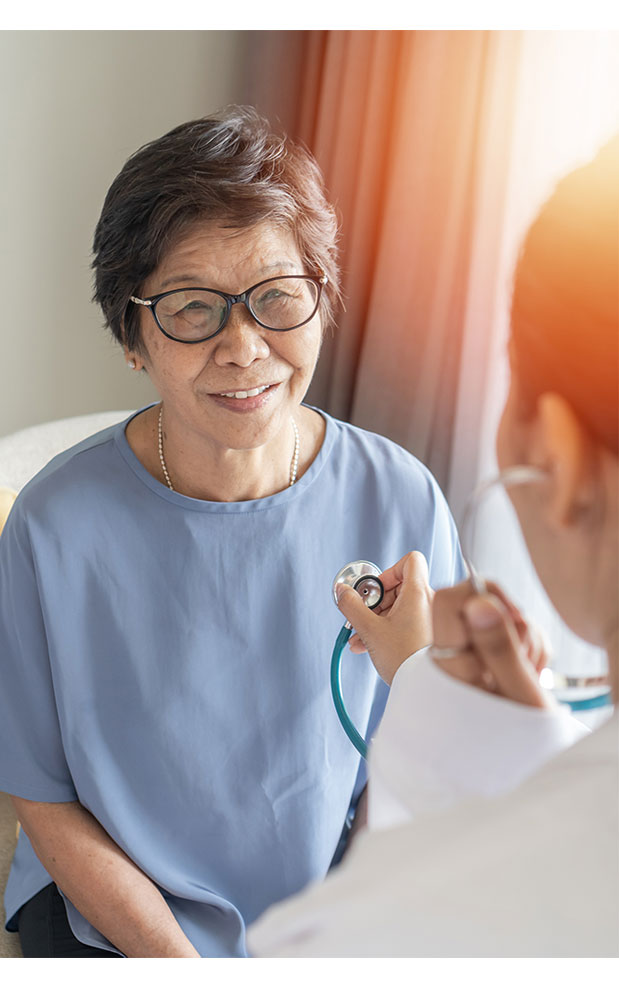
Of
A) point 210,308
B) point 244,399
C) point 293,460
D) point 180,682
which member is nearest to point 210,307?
point 210,308

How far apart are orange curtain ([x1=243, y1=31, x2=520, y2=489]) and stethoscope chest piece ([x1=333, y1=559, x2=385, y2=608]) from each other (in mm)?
1080

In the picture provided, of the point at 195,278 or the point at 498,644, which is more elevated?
the point at 195,278

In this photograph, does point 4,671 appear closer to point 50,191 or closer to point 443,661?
point 443,661

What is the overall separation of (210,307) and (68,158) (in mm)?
1333

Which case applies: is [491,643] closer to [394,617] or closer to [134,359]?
[394,617]

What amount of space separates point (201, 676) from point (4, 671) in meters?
0.21

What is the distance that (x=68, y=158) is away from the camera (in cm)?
204

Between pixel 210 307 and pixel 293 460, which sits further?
pixel 293 460

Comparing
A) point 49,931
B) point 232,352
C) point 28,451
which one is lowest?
point 49,931

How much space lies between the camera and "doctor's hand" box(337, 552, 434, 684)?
724mm
